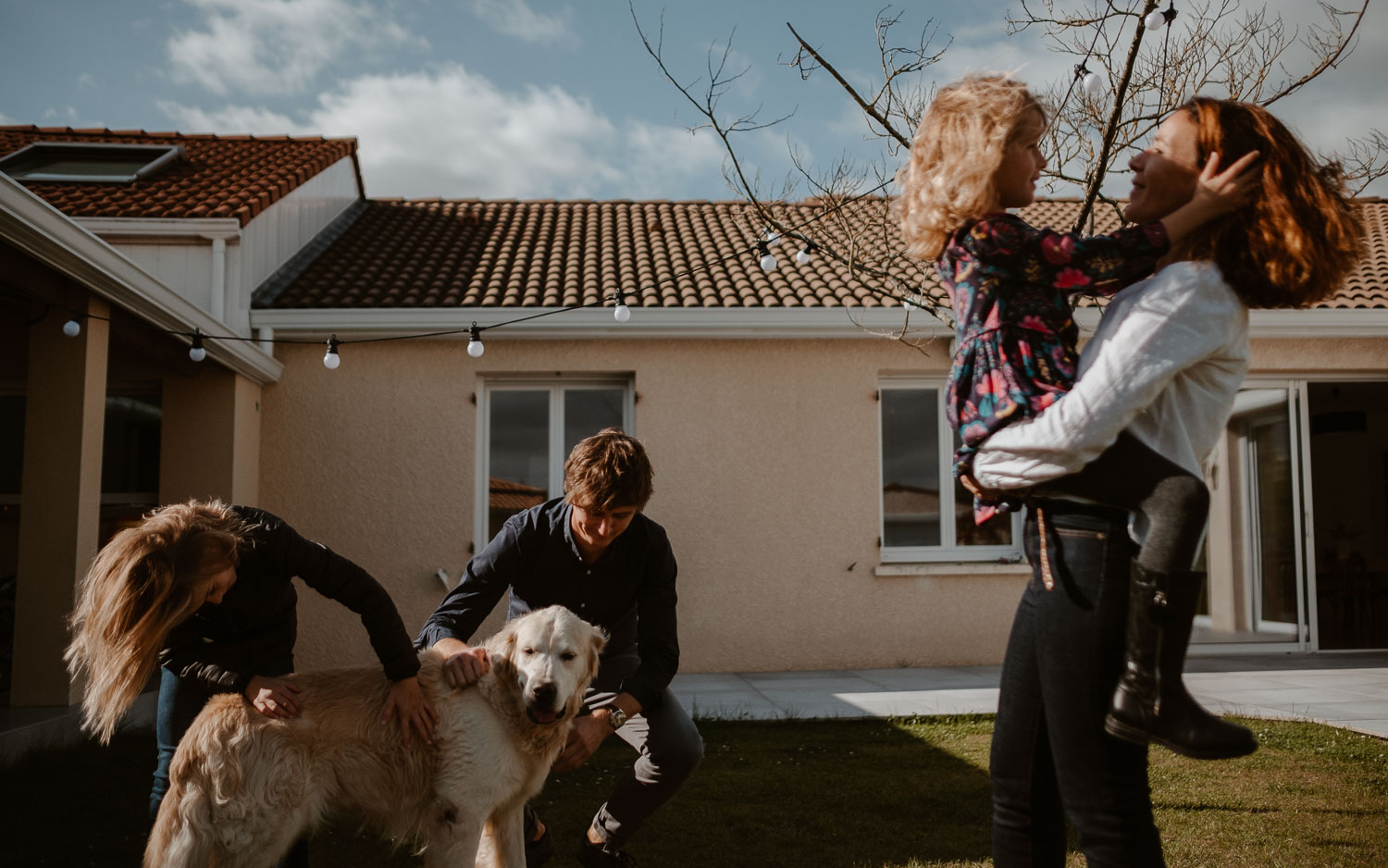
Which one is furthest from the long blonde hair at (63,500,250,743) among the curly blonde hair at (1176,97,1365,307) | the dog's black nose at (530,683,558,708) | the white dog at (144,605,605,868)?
the curly blonde hair at (1176,97,1365,307)

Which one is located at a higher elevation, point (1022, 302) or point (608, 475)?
point (1022, 302)

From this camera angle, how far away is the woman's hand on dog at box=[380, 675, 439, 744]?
2.91m

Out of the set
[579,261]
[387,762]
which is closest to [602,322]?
[579,261]

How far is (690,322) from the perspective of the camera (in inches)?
365

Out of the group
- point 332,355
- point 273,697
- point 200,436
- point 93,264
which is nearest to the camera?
point 273,697

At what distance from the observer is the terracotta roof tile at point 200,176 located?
31.2 feet

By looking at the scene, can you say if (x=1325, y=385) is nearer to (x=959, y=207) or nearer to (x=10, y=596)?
(x=959, y=207)

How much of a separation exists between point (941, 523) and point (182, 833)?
8122mm

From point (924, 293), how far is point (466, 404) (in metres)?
5.58

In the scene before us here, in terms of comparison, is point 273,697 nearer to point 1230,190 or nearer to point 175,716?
point 175,716

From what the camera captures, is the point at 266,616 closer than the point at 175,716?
No

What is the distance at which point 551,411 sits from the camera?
31.4 ft

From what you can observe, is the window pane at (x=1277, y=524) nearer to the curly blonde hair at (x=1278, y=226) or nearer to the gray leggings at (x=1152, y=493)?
the curly blonde hair at (x=1278, y=226)

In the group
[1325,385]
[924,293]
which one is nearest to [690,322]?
[924,293]
